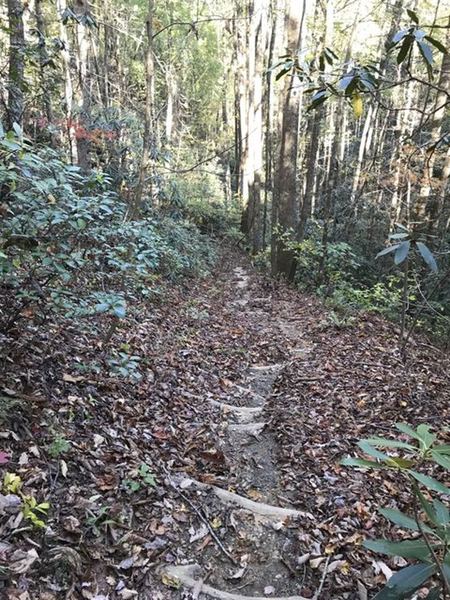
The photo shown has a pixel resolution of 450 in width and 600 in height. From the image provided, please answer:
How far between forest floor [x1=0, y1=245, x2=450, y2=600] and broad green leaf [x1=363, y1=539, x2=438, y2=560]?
4.93ft

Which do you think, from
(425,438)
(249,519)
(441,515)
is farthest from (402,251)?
(249,519)

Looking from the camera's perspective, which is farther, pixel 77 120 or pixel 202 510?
pixel 77 120

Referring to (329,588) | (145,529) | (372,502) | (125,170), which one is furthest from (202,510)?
(125,170)

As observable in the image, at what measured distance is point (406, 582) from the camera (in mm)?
1355

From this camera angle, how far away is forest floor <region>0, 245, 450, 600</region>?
2.62 meters

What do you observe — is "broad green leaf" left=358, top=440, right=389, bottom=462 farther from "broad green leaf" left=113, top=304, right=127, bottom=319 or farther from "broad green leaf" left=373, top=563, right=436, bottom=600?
"broad green leaf" left=113, top=304, right=127, bottom=319

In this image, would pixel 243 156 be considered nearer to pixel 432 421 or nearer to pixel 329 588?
pixel 432 421

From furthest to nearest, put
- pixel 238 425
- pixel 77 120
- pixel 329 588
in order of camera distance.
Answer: pixel 77 120 → pixel 238 425 → pixel 329 588

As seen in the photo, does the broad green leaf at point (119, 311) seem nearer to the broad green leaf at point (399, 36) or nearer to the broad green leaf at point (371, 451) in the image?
the broad green leaf at point (371, 451)

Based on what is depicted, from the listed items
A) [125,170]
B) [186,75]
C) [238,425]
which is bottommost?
[238,425]

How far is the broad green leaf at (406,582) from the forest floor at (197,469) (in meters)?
1.52

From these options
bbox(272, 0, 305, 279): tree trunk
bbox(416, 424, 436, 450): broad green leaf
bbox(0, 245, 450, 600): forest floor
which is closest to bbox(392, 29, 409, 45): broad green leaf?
bbox(416, 424, 436, 450): broad green leaf

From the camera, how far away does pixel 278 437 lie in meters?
4.37

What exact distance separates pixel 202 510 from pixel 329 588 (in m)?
1.03
